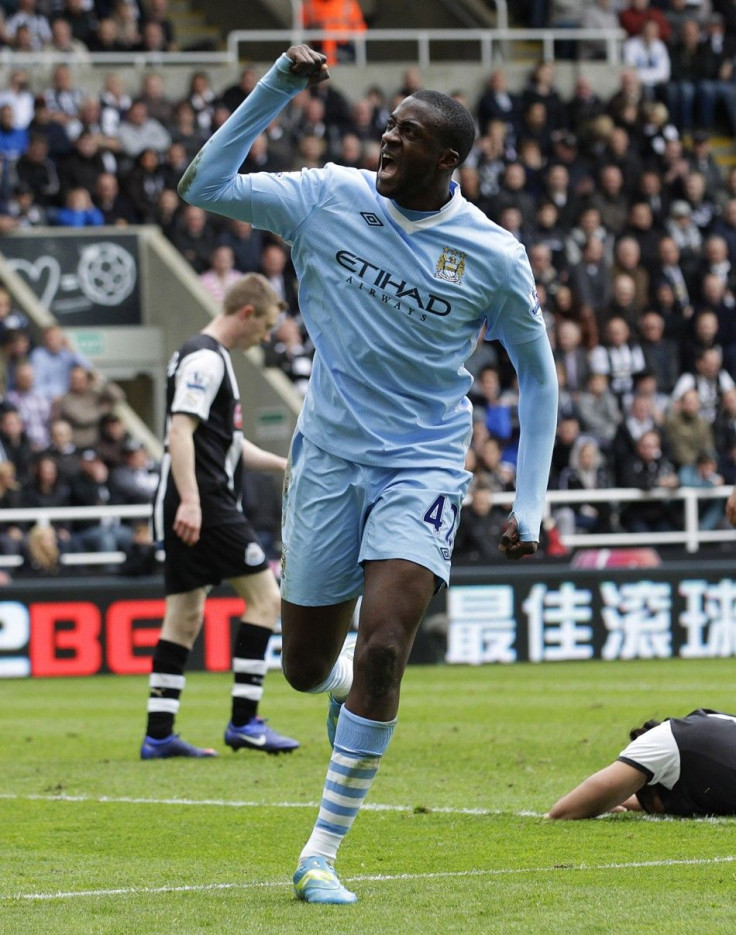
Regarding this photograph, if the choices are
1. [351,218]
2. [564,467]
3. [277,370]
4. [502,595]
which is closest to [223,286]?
[277,370]

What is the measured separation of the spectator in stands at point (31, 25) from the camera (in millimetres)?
23906

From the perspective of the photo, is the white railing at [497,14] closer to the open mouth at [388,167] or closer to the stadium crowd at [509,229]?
the stadium crowd at [509,229]

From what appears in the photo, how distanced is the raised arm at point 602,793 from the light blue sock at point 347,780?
5.42ft

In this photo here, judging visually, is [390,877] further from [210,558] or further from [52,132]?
[52,132]

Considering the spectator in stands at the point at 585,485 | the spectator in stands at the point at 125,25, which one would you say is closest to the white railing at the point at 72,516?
the spectator in stands at the point at 585,485

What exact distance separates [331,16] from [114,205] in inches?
232

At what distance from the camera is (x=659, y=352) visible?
22.6 m

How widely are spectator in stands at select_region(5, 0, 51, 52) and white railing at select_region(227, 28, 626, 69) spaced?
2526mm

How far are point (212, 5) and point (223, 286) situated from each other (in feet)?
26.1

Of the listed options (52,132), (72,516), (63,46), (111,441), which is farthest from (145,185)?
(72,516)

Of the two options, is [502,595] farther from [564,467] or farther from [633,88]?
[633,88]

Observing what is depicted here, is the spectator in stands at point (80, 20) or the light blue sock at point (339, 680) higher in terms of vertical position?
the spectator in stands at point (80, 20)

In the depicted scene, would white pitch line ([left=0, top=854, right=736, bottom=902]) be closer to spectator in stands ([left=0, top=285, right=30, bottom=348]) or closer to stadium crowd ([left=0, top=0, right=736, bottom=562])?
stadium crowd ([left=0, top=0, right=736, bottom=562])

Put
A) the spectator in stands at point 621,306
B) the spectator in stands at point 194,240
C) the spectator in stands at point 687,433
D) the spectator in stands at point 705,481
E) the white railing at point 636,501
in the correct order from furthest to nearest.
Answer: the spectator in stands at point 621,306 < the spectator in stands at point 194,240 < the spectator in stands at point 687,433 < the spectator in stands at point 705,481 < the white railing at point 636,501
